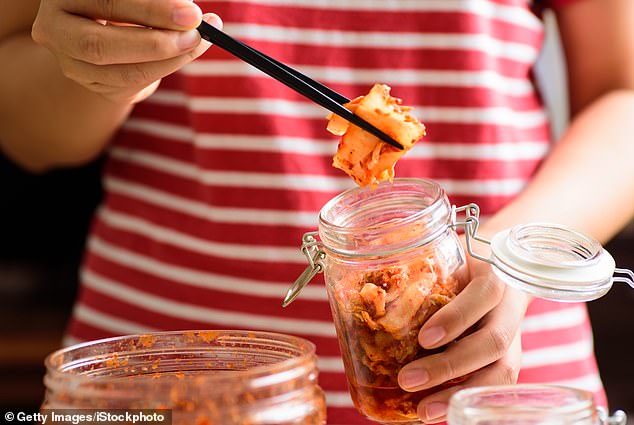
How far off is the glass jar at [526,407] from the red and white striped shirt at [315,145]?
499 millimetres

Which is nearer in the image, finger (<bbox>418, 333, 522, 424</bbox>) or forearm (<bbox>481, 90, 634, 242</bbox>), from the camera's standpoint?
finger (<bbox>418, 333, 522, 424</bbox>)

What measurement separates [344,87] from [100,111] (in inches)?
11.9

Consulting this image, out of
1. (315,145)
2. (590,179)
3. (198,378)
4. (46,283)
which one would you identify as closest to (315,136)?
(315,145)

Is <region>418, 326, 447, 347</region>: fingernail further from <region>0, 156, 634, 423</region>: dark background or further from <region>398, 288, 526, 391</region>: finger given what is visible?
<region>0, 156, 634, 423</region>: dark background

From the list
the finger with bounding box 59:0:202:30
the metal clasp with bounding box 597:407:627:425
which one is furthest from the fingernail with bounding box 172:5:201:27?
the metal clasp with bounding box 597:407:627:425

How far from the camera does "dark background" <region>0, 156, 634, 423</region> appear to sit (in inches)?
64.7

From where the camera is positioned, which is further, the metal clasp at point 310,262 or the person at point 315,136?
the person at point 315,136

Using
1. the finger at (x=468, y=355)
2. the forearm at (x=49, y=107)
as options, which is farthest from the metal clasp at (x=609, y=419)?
the forearm at (x=49, y=107)

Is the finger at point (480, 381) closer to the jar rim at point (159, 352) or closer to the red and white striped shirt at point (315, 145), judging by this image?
the jar rim at point (159, 352)

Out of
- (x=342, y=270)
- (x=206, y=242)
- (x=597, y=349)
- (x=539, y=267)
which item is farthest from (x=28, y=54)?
(x=597, y=349)

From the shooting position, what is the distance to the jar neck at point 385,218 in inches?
22.3

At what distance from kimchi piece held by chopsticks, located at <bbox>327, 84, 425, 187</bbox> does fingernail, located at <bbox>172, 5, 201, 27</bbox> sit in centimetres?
12

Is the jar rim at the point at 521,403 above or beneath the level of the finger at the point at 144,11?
beneath

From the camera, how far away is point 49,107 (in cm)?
100
